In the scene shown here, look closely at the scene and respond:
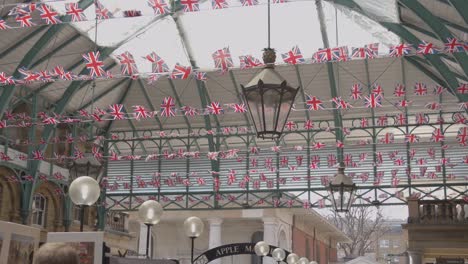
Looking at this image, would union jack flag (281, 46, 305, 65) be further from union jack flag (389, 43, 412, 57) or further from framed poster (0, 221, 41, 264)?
framed poster (0, 221, 41, 264)

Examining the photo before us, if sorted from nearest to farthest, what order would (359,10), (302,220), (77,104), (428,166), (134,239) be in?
(359,10)
(428,166)
(77,104)
(134,239)
(302,220)

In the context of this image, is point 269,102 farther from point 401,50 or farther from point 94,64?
point 94,64

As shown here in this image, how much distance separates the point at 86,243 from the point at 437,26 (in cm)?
1000

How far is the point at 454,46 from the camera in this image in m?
11.7

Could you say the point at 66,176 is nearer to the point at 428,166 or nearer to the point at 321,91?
the point at 321,91

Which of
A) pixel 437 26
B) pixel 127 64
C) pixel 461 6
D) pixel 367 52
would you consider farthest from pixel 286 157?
pixel 461 6

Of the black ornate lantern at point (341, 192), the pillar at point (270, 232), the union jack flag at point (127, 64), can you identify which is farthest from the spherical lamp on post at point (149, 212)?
the pillar at point (270, 232)

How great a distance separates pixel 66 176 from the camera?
26734 millimetres

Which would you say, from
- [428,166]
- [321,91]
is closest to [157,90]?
[321,91]

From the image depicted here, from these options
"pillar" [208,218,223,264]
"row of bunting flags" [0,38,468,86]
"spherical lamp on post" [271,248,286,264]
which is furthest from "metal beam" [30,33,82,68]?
"spherical lamp on post" [271,248,286,264]

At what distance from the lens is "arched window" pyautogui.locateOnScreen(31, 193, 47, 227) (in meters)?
25.0

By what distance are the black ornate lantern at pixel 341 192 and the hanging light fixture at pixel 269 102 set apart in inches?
225

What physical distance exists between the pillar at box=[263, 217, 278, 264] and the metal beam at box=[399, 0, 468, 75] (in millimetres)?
17089

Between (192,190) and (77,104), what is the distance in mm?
6051
